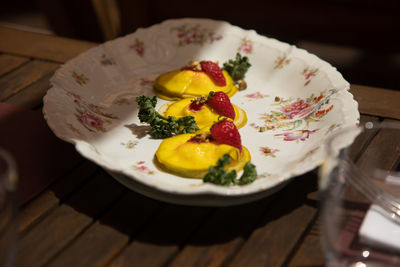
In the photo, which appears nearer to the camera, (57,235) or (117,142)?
(57,235)

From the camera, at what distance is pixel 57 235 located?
3.20ft

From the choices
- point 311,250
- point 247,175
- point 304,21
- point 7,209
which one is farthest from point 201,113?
point 304,21

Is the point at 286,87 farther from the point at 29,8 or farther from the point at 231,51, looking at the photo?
the point at 29,8

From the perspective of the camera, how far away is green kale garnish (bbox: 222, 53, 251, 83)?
5.43ft

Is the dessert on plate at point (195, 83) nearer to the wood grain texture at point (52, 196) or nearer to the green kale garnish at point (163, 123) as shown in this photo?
the green kale garnish at point (163, 123)

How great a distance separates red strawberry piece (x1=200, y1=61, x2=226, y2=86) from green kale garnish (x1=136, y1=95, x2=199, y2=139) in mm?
300

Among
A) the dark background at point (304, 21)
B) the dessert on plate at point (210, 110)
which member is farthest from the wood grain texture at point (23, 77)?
the dark background at point (304, 21)

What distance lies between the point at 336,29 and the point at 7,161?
2.34 meters

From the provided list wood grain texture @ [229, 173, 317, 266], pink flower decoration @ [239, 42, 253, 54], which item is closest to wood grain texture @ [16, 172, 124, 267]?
wood grain texture @ [229, 173, 317, 266]

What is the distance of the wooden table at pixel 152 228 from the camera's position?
918 mm

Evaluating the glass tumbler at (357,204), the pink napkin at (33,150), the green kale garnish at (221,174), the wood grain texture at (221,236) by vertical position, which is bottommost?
the pink napkin at (33,150)

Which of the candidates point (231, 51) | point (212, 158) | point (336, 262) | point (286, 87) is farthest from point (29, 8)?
point (336, 262)

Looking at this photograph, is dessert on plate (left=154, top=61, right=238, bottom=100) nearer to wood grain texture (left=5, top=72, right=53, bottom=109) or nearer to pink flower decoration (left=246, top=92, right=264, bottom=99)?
pink flower decoration (left=246, top=92, right=264, bottom=99)

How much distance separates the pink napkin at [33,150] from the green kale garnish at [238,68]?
2.15ft
